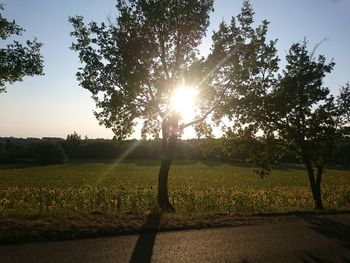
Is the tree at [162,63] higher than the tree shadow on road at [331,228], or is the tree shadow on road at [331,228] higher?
the tree at [162,63]

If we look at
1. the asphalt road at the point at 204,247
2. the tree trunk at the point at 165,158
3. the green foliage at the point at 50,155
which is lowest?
the asphalt road at the point at 204,247

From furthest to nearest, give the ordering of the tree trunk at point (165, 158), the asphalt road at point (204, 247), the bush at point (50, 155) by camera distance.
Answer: the bush at point (50, 155) → the tree trunk at point (165, 158) → the asphalt road at point (204, 247)

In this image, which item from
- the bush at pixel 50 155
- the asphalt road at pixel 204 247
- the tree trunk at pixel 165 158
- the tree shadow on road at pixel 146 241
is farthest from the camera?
the bush at pixel 50 155

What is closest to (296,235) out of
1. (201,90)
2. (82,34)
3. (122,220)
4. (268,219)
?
(268,219)

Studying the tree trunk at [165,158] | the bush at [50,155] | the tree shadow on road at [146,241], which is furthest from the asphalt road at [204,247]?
the bush at [50,155]

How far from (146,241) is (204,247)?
4.76 feet

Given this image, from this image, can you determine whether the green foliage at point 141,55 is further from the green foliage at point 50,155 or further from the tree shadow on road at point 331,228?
the green foliage at point 50,155

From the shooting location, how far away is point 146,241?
1060 cm

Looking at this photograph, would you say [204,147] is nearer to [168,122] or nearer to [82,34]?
[168,122]

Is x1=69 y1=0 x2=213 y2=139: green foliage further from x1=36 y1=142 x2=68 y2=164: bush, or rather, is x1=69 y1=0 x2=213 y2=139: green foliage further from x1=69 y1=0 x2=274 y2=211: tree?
x1=36 y1=142 x2=68 y2=164: bush

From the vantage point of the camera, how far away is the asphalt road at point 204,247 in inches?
356

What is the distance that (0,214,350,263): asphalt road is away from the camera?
9047 mm

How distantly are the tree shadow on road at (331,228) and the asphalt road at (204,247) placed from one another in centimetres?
3

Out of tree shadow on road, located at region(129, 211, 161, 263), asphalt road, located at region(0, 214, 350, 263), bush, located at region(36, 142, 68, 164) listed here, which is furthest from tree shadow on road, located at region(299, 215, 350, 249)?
bush, located at region(36, 142, 68, 164)
